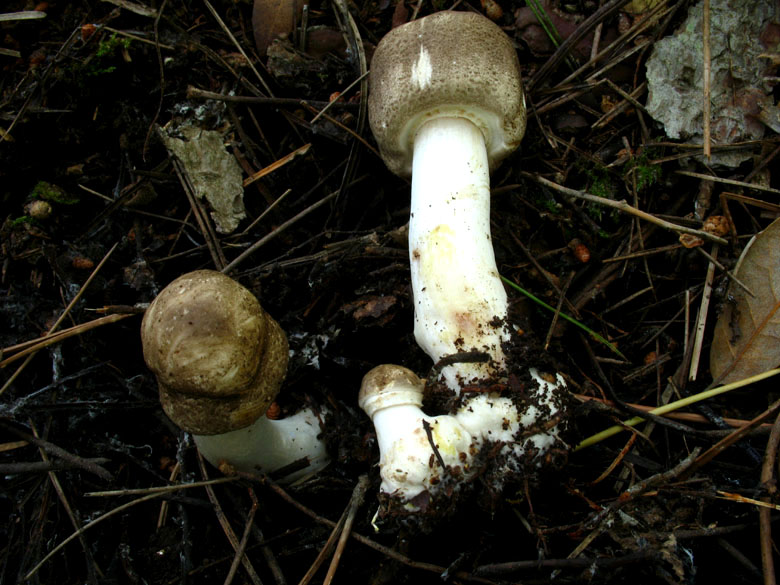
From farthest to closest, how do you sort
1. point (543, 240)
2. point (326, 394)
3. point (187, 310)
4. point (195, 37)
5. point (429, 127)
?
point (195, 37), point (543, 240), point (326, 394), point (429, 127), point (187, 310)

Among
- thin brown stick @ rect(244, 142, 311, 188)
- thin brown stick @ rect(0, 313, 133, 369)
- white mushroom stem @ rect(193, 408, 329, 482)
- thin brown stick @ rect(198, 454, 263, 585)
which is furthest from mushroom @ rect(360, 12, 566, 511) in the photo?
thin brown stick @ rect(0, 313, 133, 369)

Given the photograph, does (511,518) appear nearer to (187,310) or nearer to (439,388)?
(439,388)

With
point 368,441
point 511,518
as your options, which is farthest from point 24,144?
point 511,518

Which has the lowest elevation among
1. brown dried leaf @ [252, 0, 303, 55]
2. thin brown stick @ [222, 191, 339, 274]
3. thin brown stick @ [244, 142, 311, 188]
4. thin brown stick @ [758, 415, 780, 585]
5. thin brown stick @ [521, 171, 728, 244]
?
thin brown stick @ [758, 415, 780, 585]

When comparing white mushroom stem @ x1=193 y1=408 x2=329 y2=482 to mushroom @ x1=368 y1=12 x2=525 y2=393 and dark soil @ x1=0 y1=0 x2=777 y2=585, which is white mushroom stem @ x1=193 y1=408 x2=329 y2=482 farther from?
mushroom @ x1=368 y1=12 x2=525 y2=393

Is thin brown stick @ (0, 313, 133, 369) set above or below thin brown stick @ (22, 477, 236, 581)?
above

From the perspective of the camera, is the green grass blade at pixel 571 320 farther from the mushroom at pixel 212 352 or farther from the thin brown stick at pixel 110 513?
the thin brown stick at pixel 110 513

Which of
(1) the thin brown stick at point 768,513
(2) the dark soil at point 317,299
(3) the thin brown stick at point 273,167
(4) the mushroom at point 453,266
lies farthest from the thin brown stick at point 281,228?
(1) the thin brown stick at point 768,513
